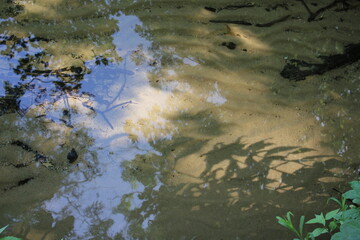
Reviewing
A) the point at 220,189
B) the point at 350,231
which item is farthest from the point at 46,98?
the point at 350,231

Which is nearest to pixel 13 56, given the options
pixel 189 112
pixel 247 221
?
pixel 189 112

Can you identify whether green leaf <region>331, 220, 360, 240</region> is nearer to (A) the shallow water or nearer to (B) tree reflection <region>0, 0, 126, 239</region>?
(A) the shallow water

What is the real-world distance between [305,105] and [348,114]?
34cm

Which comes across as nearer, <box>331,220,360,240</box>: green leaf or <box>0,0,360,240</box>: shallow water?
<box>331,220,360,240</box>: green leaf

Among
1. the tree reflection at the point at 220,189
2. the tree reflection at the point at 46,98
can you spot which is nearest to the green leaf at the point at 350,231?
the tree reflection at the point at 220,189

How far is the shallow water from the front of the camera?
2283 mm

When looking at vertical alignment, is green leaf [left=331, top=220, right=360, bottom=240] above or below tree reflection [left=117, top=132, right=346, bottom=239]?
above

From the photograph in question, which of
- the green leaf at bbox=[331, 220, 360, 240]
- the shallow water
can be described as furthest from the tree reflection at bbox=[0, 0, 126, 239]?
the green leaf at bbox=[331, 220, 360, 240]

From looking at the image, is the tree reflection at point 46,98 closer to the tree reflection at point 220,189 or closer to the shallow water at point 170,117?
the shallow water at point 170,117

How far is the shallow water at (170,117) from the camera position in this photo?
2283mm

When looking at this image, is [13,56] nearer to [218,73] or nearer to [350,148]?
[218,73]

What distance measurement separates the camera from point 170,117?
253 cm

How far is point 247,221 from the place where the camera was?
2.27 meters

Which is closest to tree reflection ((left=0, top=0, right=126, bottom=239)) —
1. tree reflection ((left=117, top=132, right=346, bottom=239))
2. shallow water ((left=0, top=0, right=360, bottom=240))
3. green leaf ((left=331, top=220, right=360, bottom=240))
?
shallow water ((left=0, top=0, right=360, bottom=240))
